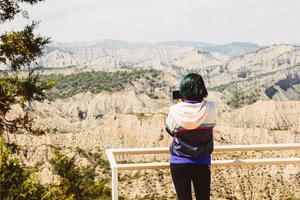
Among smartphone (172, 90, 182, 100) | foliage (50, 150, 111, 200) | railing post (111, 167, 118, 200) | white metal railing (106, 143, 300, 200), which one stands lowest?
foliage (50, 150, 111, 200)

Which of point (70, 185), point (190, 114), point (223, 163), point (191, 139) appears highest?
point (190, 114)

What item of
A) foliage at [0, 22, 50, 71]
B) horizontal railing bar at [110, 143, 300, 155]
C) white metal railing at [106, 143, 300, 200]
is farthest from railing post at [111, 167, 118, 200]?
foliage at [0, 22, 50, 71]

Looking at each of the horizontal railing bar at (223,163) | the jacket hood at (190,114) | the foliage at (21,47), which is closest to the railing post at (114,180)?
the horizontal railing bar at (223,163)

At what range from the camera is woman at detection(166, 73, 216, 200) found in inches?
211

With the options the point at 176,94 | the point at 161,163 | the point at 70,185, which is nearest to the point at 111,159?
the point at 161,163

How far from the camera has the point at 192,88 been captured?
216 inches

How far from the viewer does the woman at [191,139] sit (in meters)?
5.36

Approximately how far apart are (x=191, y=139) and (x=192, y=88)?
0.55 meters

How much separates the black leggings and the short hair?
0.74 meters

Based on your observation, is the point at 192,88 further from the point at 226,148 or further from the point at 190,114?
the point at 226,148

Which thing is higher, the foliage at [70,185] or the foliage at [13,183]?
the foliage at [13,183]

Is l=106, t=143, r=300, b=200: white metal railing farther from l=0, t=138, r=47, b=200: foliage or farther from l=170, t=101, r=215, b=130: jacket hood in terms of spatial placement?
l=0, t=138, r=47, b=200: foliage

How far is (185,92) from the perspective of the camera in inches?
216

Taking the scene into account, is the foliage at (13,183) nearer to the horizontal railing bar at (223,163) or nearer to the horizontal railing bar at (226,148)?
the horizontal railing bar at (226,148)
